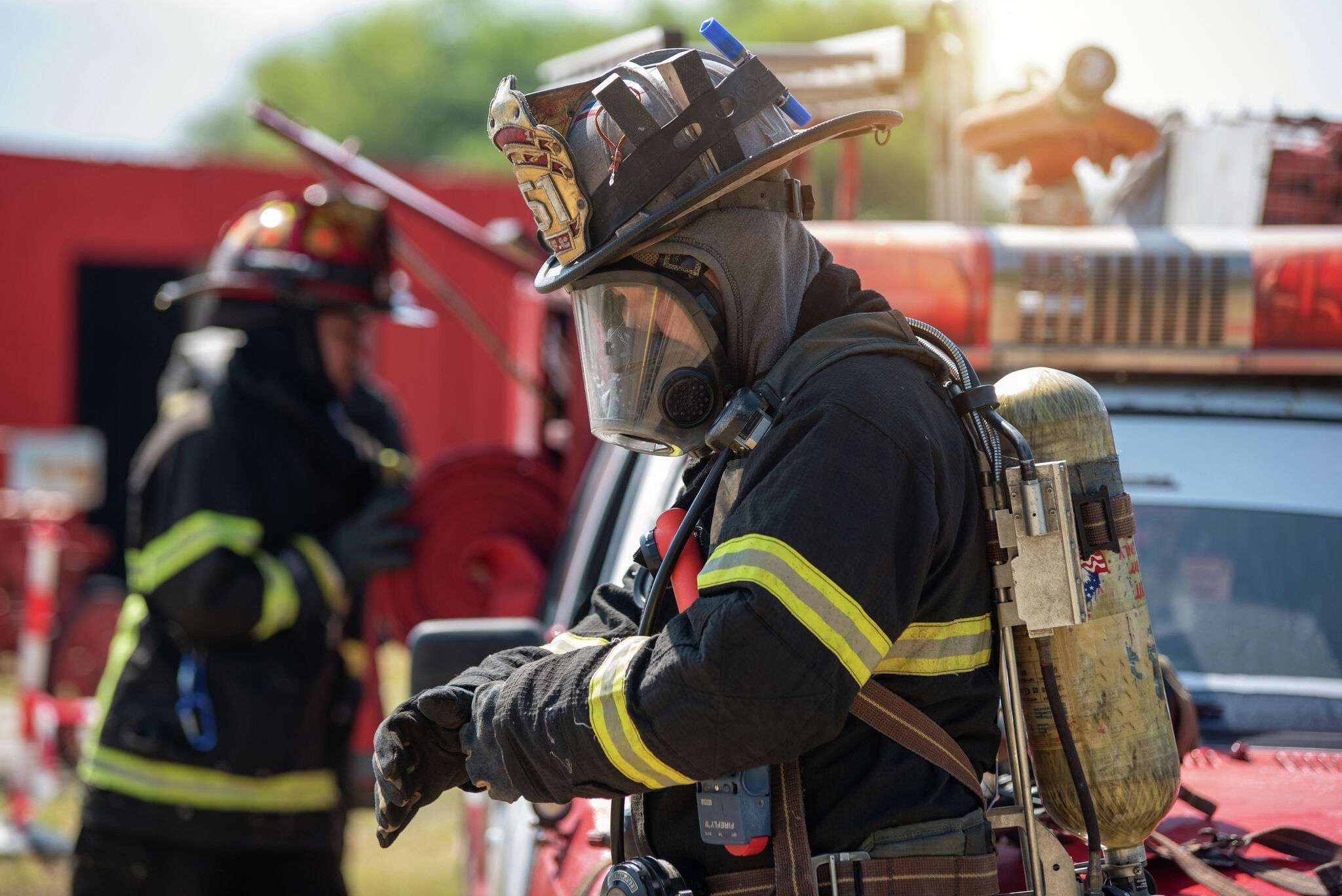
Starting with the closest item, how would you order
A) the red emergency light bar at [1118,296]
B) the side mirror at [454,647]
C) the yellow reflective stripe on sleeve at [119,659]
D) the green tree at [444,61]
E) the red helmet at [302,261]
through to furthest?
the side mirror at [454,647]
the red emergency light bar at [1118,296]
the yellow reflective stripe on sleeve at [119,659]
the red helmet at [302,261]
the green tree at [444,61]

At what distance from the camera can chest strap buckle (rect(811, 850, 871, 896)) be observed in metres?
1.63

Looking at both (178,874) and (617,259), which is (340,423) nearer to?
(178,874)

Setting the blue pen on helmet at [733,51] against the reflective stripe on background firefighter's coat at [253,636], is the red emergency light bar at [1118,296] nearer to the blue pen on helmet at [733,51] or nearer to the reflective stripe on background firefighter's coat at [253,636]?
the blue pen on helmet at [733,51]

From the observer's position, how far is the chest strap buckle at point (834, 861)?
1.63 m

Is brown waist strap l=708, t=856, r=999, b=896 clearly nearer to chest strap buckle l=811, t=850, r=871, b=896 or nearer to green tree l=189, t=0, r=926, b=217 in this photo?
chest strap buckle l=811, t=850, r=871, b=896

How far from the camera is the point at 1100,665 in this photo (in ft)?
5.84

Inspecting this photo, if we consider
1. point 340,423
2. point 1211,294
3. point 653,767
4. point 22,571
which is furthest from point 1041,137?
point 22,571

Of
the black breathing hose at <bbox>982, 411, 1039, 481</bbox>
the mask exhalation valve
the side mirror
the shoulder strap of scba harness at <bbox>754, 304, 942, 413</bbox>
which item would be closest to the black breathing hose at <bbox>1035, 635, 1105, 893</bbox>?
the black breathing hose at <bbox>982, 411, 1039, 481</bbox>

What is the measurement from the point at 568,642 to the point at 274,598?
215 cm

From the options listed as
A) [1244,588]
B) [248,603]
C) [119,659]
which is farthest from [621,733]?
[119,659]

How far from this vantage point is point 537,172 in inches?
71.7

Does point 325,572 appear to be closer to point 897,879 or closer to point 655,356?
point 655,356

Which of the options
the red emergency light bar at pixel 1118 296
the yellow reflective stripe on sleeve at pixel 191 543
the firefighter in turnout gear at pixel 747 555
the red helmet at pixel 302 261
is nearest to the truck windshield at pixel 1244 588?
the red emergency light bar at pixel 1118 296

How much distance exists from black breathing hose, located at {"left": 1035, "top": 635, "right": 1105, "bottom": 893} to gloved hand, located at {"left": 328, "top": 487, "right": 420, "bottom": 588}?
2574 millimetres
